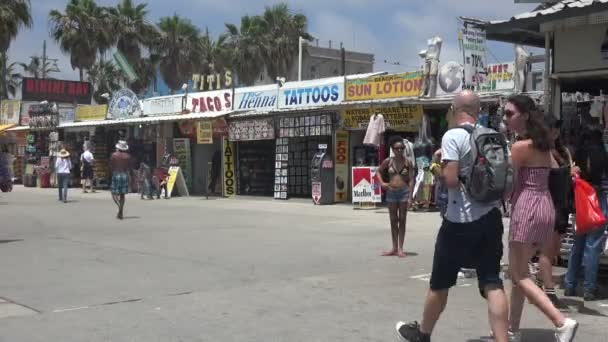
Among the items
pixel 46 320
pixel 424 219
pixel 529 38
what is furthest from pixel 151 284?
pixel 424 219

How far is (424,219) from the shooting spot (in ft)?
51.7

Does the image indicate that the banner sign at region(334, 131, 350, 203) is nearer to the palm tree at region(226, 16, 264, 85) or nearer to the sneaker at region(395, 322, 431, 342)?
the sneaker at region(395, 322, 431, 342)

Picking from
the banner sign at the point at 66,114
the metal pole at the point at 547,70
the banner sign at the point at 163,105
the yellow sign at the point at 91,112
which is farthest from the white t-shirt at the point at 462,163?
the banner sign at the point at 66,114

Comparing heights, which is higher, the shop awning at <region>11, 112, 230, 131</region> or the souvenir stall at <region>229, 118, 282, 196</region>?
the shop awning at <region>11, 112, 230, 131</region>

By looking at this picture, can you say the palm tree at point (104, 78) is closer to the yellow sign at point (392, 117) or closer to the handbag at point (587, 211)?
the yellow sign at point (392, 117)

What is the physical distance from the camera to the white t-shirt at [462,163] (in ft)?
15.3

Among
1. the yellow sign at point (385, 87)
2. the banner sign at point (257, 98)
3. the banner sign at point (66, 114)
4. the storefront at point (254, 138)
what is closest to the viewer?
the yellow sign at point (385, 87)

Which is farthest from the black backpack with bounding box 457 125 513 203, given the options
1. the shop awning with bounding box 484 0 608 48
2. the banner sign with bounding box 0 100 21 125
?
the banner sign with bounding box 0 100 21 125

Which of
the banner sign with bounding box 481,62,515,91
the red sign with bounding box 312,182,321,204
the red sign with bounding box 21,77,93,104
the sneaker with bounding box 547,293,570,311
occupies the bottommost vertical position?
the sneaker with bounding box 547,293,570,311

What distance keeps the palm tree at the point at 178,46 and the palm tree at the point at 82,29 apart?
3.20 m

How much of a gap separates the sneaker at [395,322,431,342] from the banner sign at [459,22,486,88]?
1005cm

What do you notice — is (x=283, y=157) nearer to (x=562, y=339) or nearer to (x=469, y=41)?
(x=469, y=41)

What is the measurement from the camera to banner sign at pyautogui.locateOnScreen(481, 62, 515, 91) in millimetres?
16578

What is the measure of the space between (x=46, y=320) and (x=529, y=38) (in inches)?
257
